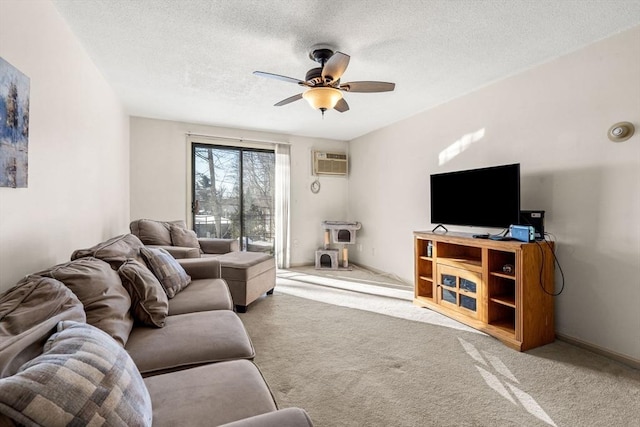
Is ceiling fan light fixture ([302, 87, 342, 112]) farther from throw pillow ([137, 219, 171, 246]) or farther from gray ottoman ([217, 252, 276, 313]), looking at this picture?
throw pillow ([137, 219, 171, 246])

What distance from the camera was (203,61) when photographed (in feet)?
8.91

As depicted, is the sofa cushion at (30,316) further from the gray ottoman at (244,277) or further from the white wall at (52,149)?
the gray ottoman at (244,277)

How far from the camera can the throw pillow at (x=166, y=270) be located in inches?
85.9

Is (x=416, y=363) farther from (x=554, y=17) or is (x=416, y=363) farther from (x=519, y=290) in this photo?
(x=554, y=17)

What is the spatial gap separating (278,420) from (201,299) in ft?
4.85

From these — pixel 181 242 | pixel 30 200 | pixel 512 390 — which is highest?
pixel 30 200

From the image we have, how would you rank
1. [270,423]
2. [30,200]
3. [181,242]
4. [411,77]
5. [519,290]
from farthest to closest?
[181,242]
[411,77]
[519,290]
[30,200]
[270,423]

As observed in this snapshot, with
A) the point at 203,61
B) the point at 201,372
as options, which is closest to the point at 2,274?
the point at 201,372

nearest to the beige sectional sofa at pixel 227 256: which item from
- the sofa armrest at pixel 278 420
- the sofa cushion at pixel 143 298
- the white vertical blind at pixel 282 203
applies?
the white vertical blind at pixel 282 203

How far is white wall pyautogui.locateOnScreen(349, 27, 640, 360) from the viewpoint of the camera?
7.21ft

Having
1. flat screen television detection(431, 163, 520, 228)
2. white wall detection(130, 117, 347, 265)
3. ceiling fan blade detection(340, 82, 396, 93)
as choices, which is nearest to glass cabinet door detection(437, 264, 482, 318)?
flat screen television detection(431, 163, 520, 228)

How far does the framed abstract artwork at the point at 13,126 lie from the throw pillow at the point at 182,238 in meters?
2.19

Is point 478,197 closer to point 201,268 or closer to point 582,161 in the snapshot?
point 582,161

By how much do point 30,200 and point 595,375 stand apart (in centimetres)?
367
